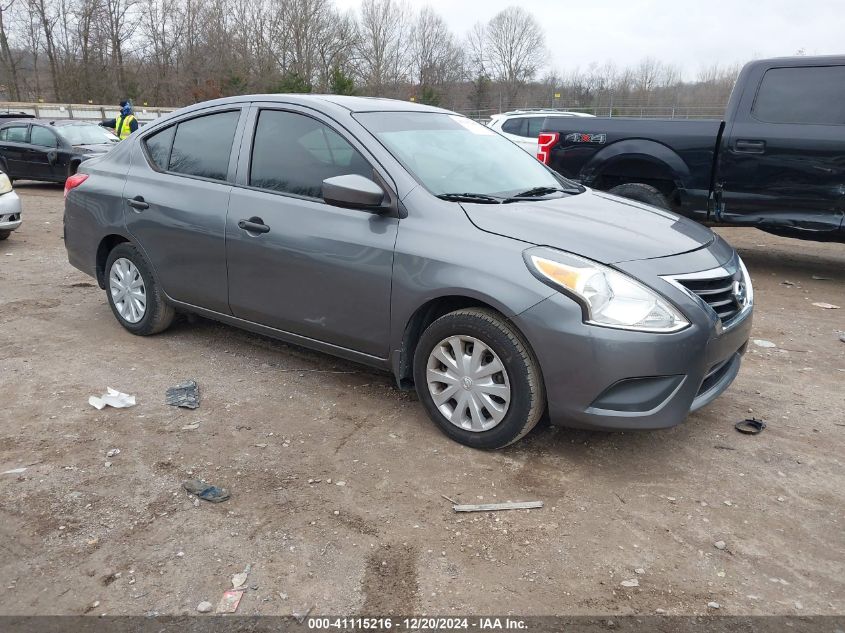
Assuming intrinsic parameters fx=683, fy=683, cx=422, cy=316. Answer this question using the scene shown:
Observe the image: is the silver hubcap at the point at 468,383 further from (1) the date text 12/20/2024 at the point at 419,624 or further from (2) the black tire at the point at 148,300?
(2) the black tire at the point at 148,300

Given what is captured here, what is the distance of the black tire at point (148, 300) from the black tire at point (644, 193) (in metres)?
4.71

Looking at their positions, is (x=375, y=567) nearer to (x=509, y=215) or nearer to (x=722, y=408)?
(x=509, y=215)

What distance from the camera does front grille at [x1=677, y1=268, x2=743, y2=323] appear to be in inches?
128

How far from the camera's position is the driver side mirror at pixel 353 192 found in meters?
3.54

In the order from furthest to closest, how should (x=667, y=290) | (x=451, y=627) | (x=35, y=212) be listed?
1. (x=35, y=212)
2. (x=667, y=290)
3. (x=451, y=627)

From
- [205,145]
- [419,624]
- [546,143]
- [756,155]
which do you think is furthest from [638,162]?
[419,624]

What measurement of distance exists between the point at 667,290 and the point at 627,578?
1.28 meters

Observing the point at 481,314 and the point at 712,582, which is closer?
the point at 712,582

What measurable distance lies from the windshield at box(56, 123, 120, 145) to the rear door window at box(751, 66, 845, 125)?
42.3 ft

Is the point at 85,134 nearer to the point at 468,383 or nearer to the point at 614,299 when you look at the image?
the point at 468,383

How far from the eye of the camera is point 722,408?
13.4 ft

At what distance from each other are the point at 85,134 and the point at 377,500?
47.6 feet

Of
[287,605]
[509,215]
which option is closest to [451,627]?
[287,605]

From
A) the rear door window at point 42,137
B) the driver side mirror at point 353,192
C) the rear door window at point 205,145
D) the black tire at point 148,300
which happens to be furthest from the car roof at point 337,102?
the rear door window at point 42,137
